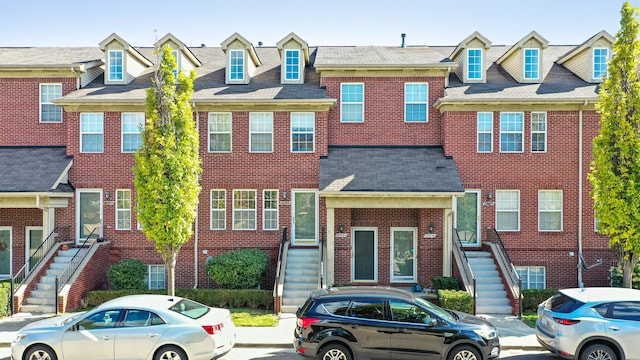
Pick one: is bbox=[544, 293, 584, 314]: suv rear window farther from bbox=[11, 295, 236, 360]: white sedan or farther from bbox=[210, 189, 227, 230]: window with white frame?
bbox=[210, 189, 227, 230]: window with white frame

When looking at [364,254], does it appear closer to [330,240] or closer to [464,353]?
[330,240]

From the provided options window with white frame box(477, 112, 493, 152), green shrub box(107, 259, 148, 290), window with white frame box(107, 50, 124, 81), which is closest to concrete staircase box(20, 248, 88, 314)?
green shrub box(107, 259, 148, 290)

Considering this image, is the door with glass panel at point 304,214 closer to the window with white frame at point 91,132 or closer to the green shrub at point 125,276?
the green shrub at point 125,276

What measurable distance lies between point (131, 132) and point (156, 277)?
Result: 225 inches

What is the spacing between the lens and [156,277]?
1947 centimetres

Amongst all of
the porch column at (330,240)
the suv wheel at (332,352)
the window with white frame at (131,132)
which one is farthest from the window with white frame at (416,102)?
the suv wheel at (332,352)

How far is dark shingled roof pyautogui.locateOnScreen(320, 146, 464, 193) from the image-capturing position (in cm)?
1759

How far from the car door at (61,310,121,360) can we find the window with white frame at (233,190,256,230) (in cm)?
920

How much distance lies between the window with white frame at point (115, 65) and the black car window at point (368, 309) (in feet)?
49.6

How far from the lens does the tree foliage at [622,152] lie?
14.4 m

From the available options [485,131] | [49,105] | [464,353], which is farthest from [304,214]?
[49,105]

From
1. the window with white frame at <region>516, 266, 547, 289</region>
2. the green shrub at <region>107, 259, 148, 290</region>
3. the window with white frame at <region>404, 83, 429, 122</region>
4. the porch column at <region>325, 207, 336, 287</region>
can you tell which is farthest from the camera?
the window with white frame at <region>404, 83, 429, 122</region>

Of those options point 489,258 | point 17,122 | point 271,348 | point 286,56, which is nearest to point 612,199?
point 489,258

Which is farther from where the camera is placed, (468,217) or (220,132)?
(220,132)
